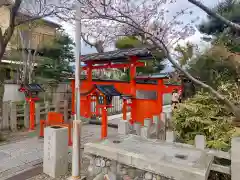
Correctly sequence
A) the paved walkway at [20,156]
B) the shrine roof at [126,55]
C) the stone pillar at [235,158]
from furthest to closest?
the shrine roof at [126,55], the paved walkway at [20,156], the stone pillar at [235,158]

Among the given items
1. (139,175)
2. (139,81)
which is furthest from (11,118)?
(139,175)

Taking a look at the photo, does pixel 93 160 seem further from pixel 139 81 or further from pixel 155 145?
pixel 139 81

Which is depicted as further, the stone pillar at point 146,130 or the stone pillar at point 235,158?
the stone pillar at point 146,130

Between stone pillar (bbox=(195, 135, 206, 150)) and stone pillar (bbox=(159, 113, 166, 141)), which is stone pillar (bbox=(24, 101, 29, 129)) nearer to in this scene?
stone pillar (bbox=(159, 113, 166, 141))

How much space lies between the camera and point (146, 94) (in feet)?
28.4

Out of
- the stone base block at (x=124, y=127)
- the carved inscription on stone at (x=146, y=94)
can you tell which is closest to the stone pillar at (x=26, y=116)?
the carved inscription on stone at (x=146, y=94)

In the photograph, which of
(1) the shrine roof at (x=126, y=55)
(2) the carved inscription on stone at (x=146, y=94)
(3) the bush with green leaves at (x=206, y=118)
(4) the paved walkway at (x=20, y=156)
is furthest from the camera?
(2) the carved inscription on stone at (x=146, y=94)

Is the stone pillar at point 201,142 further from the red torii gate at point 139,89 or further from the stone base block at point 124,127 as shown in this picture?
the red torii gate at point 139,89

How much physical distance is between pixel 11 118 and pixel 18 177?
4.73 meters

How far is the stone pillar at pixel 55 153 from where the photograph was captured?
426 centimetres

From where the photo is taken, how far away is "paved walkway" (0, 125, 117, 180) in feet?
15.2

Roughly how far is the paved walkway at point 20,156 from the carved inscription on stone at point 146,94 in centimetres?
291

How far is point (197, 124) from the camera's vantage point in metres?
4.79

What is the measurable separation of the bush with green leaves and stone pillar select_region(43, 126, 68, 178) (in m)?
2.75
